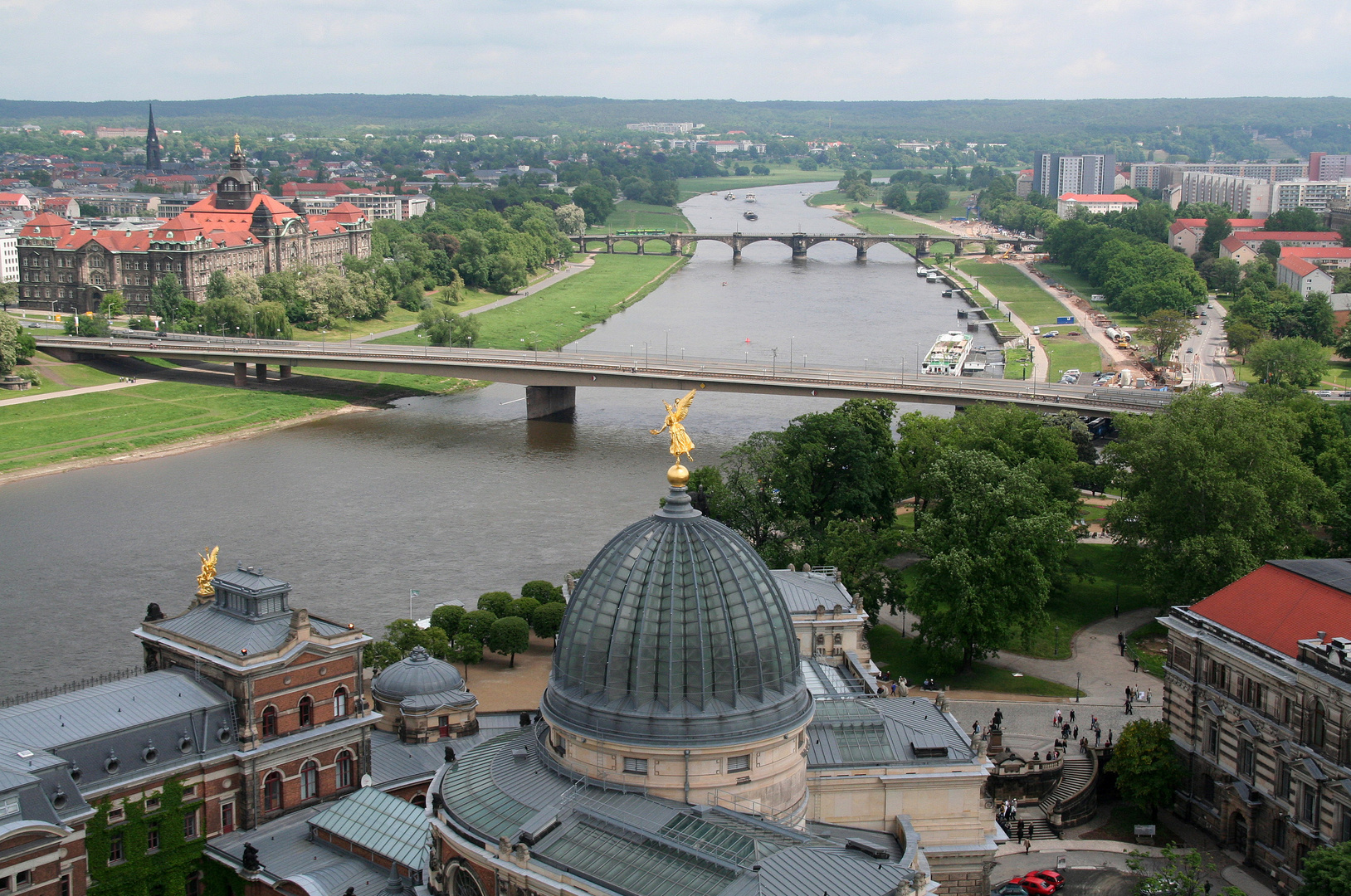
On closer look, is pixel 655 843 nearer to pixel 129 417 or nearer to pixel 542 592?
pixel 542 592

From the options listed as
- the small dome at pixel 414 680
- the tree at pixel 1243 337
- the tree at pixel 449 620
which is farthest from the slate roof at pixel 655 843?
the tree at pixel 1243 337

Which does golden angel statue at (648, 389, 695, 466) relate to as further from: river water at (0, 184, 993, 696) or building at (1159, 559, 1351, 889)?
river water at (0, 184, 993, 696)

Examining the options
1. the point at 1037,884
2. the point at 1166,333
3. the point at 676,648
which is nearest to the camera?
the point at 676,648

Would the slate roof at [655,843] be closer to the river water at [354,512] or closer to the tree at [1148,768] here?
the tree at [1148,768]

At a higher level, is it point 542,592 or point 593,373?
point 593,373

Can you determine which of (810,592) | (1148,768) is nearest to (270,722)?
(810,592)

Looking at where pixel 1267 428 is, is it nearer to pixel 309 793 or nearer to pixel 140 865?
pixel 309 793
